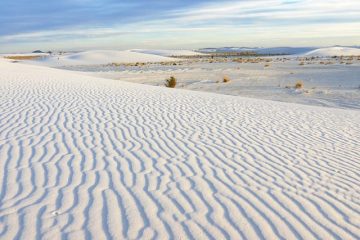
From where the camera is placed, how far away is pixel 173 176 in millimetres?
4707

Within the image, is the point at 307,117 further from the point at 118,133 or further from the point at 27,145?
the point at 27,145

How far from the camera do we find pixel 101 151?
5660 millimetres

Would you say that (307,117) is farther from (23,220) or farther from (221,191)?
(23,220)

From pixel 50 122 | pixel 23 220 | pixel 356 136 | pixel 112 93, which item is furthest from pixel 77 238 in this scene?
pixel 112 93

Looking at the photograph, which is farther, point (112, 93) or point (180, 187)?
point (112, 93)

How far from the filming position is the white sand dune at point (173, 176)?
11.2 feet

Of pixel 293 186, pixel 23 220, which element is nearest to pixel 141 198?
pixel 23 220

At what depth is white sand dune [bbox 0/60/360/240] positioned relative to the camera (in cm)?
342

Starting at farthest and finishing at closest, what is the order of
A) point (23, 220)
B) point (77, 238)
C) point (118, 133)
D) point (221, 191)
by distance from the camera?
1. point (118, 133)
2. point (221, 191)
3. point (23, 220)
4. point (77, 238)

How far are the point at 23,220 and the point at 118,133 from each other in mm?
3484

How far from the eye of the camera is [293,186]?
4.52m

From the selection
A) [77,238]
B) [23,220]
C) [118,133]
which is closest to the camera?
[77,238]

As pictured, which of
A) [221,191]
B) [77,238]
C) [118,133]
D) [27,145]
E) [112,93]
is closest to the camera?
[77,238]

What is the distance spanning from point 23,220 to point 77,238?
1.97 feet
